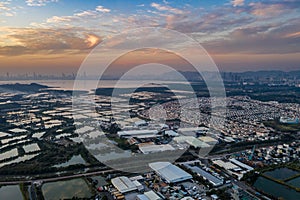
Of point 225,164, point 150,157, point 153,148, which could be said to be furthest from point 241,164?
point 153,148

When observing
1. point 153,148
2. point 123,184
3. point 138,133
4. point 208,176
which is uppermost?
point 138,133

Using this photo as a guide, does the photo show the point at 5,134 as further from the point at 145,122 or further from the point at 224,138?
the point at 224,138

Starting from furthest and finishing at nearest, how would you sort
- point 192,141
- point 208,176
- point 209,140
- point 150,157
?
1. point 209,140
2. point 192,141
3. point 150,157
4. point 208,176

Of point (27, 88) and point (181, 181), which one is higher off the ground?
point (27, 88)

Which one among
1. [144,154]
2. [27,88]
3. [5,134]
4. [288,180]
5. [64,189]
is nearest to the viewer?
[64,189]

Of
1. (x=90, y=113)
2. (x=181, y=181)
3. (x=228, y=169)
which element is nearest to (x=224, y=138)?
(x=228, y=169)

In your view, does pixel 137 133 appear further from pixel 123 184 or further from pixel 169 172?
pixel 123 184
